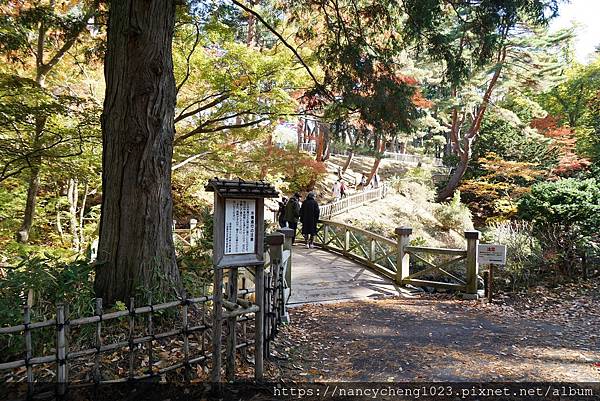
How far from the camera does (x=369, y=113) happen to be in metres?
6.15

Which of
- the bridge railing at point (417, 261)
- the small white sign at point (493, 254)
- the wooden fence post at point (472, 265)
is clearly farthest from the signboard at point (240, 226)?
the wooden fence post at point (472, 265)

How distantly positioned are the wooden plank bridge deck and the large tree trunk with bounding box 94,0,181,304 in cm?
354

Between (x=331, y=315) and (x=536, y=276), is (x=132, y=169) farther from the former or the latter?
(x=536, y=276)

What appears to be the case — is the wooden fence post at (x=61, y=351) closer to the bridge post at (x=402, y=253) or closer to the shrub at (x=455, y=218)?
the bridge post at (x=402, y=253)

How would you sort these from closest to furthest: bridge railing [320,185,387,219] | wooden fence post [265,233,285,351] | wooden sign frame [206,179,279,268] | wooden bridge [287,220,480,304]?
wooden sign frame [206,179,279,268] → wooden fence post [265,233,285,351] → wooden bridge [287,220,480,304] → bridge railing [320,185,387,219]

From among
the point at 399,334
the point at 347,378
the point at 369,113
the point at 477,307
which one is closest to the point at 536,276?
the point at 477,307

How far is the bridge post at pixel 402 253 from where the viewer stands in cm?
911

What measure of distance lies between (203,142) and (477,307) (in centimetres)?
812

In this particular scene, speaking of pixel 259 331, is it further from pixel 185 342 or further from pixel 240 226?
pixel 240 226

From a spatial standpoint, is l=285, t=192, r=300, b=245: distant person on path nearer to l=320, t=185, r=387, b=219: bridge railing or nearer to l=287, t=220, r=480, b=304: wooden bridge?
l=287, t=220, r=480, b=304: wooden bridge

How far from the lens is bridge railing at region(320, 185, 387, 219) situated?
1850cm

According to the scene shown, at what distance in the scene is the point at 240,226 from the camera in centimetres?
342

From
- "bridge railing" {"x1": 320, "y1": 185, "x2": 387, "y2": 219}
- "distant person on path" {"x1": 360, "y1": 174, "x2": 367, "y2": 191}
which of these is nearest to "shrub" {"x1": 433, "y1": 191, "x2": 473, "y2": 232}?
"bridge railing" {"x1": 320, "y1": 185, "x2": 387, "y2": 219}

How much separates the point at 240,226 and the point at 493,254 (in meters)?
5.90
